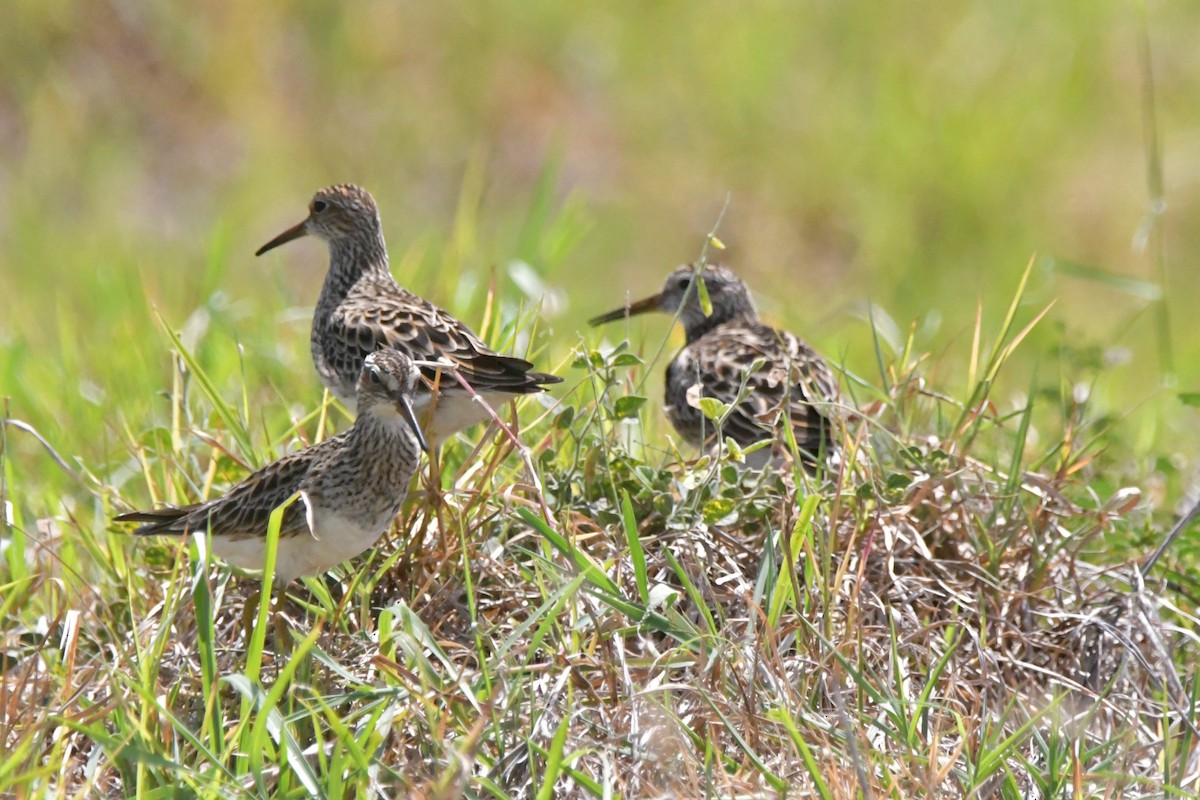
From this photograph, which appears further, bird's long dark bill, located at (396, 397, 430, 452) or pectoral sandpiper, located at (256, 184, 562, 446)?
pectoral sandpiper, located at (256, 184, 562, 446)

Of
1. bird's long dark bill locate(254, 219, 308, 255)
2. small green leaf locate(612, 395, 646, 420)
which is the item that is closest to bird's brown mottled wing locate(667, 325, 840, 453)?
small green leaf locate(612, 395, 646, 420)

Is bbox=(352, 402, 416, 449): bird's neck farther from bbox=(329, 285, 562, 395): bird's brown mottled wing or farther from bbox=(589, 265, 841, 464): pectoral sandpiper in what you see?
bbox=(589, 265, 841, 464): pectoral sandpiper

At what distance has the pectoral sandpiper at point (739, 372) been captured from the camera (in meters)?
5.59

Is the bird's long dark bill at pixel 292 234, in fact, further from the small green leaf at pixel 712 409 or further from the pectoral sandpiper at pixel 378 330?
the small green leaf at pixel 712 409

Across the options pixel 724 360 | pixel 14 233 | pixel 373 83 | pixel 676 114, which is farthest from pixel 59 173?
pixel 724 360

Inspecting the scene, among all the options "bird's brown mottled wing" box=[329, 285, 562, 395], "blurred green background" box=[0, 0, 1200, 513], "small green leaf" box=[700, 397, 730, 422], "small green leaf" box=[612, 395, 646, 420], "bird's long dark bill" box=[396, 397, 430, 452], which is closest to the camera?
"bird's long dark bill" box=[396, 397, 430, 452]

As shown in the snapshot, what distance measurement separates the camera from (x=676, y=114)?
1302cm

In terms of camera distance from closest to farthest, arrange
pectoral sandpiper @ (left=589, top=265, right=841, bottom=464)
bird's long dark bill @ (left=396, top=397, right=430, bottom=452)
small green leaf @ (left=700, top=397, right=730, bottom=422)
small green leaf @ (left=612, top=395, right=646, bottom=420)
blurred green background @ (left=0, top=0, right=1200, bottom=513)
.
Result: bird's long dark bill @ (left=396, top=397, right=430, bottom=452) < small green leaf @ (left=700, top=397, right=730, bottom=422) < small green leaf @ (left=612, top=395, right=646, bottom=420) < pectoral sandpiper @ (left=589, top=265, right=841, bottom=464) < blurred green background @ (left=0, top=0, right=1200, bottom=513)

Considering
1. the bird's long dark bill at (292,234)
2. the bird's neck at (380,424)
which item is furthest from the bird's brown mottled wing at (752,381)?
the bird's long dark bill at (292,234)

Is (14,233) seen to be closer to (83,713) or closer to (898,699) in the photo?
(83,713)

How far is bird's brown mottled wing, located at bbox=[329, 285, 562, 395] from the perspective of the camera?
490 cm

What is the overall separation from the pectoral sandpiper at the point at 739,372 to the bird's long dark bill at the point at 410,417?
2.88 feet

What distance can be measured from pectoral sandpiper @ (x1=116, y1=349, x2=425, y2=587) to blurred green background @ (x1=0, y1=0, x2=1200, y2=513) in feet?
18.4

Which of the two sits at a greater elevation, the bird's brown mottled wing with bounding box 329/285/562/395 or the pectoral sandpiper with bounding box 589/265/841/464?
the bird's brown mottled wing with bounding box 329/285/562/395
